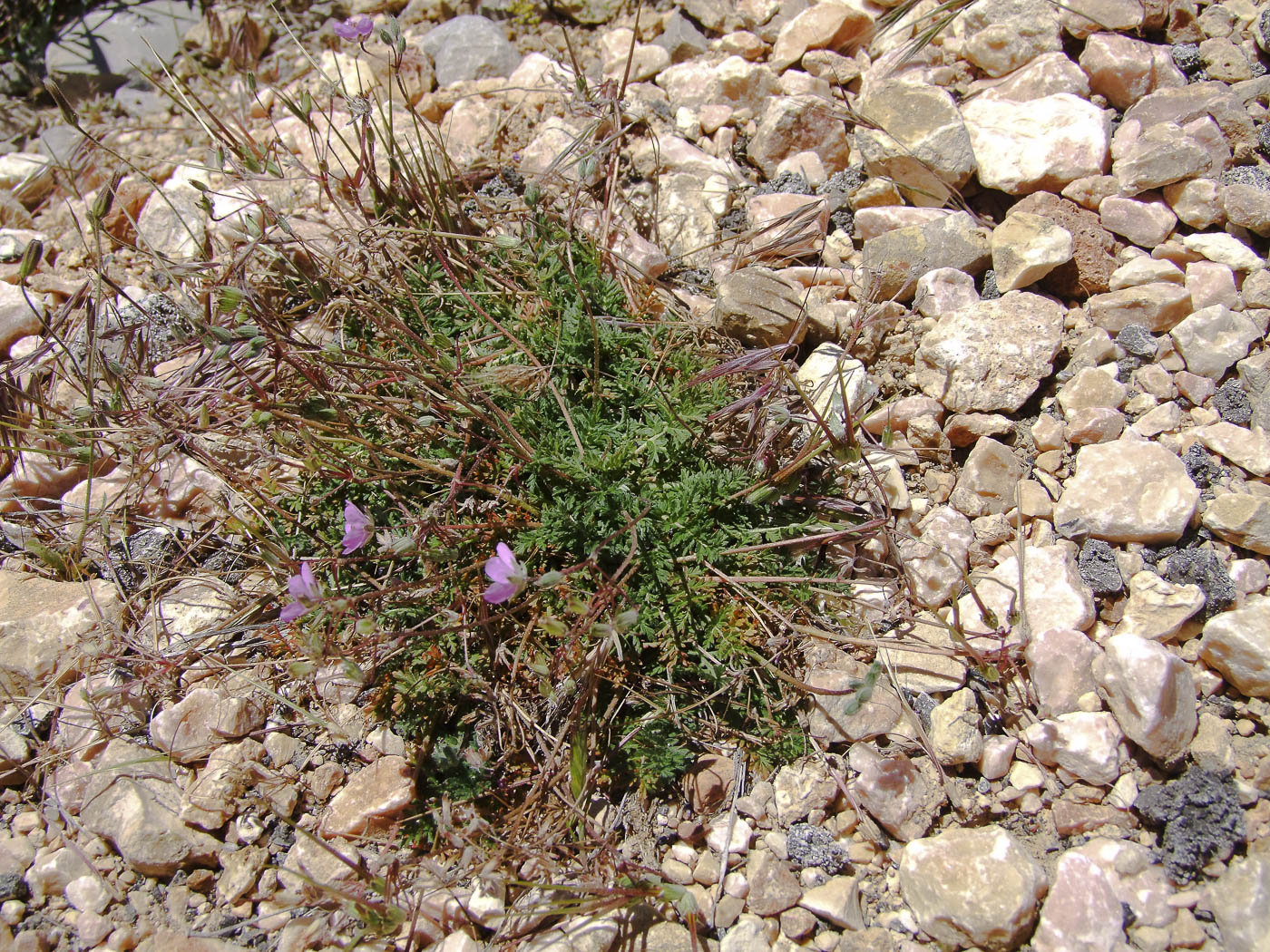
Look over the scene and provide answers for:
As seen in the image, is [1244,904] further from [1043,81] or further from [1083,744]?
[1043,81]

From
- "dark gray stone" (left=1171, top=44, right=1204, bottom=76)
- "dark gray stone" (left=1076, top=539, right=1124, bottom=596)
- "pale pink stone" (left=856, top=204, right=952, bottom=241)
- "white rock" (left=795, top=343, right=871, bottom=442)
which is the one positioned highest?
"dark gray stone" (left=1171, top=44, right=1204, bottom=76)

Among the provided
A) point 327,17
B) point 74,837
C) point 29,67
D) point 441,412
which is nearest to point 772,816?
point 441,412

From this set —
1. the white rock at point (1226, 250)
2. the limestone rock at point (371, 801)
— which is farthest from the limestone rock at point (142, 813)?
the white rock at point (1226, 250)

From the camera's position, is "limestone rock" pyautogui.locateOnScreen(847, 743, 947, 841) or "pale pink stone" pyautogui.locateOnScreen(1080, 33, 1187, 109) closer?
"limestone rock" pyautogui.locateOnScreen(847, 743, 947, 841)

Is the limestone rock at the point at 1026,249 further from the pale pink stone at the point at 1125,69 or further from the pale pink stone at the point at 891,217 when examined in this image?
the pale pink stone at the point at 1125,69

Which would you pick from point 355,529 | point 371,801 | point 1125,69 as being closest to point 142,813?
point 371,801

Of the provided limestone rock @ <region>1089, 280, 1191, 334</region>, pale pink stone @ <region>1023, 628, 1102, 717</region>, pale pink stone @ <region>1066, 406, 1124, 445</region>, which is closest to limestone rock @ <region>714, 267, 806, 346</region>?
pale pink stone @ <region>1066, 406, 1124, 445</region>

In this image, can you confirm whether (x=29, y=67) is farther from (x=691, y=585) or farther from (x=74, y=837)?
(x=691, y=585)

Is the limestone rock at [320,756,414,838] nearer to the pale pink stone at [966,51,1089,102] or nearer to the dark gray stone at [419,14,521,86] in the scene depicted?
the dark gray stone at [419,14,521,86]

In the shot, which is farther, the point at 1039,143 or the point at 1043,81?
the point at 1043,81
